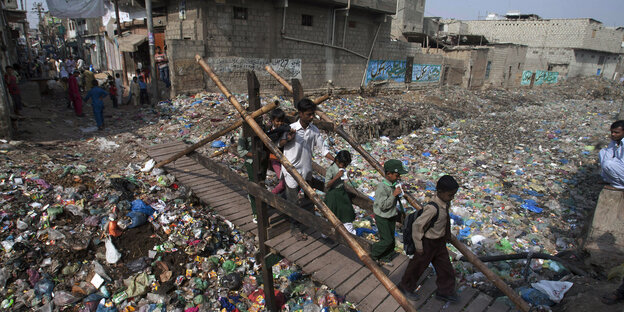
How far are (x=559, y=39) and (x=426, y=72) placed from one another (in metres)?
19.0

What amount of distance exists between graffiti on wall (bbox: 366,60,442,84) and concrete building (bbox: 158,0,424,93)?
0.40 metres

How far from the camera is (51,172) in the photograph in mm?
4934

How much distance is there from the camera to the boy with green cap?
9.58 feet

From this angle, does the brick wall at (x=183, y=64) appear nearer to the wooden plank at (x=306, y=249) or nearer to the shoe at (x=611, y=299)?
the wooden plank at (x=306, y=249)

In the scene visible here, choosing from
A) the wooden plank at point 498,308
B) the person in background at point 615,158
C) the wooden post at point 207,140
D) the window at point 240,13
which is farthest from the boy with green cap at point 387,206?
the window at point 240,13

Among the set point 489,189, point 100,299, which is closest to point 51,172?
point 100,299

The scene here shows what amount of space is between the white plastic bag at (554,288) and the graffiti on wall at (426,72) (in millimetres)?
16604

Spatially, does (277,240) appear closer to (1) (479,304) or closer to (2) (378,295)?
(2) (378,295)

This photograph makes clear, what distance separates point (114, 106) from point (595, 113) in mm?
21834

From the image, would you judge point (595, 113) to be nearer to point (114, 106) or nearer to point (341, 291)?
point (341, 291)

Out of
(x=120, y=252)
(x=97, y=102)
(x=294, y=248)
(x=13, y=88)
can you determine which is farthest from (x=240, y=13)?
(x=294, y=248)

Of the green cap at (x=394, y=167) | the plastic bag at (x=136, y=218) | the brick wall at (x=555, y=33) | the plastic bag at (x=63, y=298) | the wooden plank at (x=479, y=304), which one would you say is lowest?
the plastic bag at (x=63, y=298)

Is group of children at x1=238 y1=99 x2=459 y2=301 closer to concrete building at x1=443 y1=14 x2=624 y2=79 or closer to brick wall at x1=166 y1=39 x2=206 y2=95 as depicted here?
brick wall at x1=166 y1=39 x2=206 y2=95

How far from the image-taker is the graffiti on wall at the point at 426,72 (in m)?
18.8
